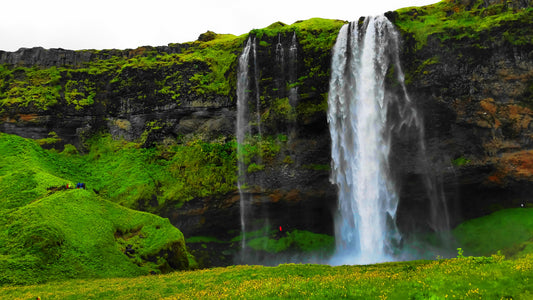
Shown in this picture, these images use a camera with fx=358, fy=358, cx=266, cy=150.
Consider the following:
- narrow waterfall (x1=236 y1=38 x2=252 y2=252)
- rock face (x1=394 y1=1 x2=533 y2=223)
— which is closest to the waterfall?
narrow waterfall (x1=236 y1=38 x2=252 y2=252)

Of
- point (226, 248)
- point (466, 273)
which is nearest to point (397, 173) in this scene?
point (226, 248)

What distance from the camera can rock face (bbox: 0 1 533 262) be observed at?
3412 cm

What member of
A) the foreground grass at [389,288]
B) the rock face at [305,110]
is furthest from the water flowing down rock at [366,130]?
the foreground grass at [389,288]

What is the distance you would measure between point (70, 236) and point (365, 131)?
27.9 meters

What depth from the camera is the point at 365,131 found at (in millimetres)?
37156

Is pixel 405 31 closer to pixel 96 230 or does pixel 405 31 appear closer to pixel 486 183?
pixel 486 183

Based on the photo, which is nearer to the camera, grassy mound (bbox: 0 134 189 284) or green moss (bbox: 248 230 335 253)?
grassy mound (bbox: 0 134 189 284)

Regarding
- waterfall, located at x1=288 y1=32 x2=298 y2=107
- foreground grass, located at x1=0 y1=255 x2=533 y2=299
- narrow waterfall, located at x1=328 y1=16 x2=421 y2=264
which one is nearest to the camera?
foreground grass, located at x1=0 y1=255 x2=533 y2=299

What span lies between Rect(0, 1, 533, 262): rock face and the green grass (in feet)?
4.29

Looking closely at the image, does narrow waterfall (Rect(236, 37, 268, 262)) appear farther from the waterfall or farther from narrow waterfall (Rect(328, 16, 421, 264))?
narrow waterfall (Rect(328, 16, 421, 264))

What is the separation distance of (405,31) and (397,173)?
14585 mm

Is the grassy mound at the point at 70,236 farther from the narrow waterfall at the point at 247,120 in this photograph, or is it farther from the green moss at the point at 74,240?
the narrow waterfall at the point at 247,120

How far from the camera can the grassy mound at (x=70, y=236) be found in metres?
21.0

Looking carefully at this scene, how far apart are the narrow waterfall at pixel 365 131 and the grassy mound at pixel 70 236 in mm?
17941
